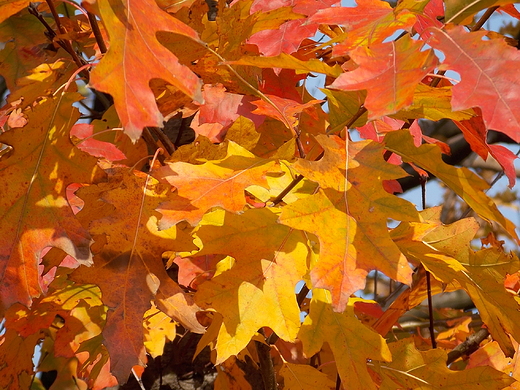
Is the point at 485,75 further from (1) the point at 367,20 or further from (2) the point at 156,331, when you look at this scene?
(2) the point at 156,331

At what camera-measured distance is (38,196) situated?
37.7 inches

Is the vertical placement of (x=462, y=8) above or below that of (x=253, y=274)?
above

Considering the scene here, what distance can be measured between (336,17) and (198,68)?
0.33 meters

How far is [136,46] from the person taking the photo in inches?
32.7

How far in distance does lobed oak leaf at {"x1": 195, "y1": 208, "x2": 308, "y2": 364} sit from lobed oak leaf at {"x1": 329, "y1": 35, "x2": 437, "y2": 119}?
0.28 metres

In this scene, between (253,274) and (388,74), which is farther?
(253,274)

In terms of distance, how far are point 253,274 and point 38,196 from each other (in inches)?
14.6

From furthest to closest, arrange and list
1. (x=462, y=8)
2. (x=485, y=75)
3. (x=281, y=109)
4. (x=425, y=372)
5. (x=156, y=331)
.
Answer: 1. (x=156, y=331)
2. (x=425, y=372)
3. (x=281, y=109)
4. (x=462, y=8)
5. (x=485, y=75)

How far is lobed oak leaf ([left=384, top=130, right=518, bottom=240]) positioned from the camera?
941mm

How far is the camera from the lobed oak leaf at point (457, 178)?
0.94 m

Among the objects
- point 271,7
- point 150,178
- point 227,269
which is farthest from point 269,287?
point 271,7

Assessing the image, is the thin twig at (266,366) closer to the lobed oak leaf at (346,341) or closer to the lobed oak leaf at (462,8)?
the lobed oak leaf at (346,341)

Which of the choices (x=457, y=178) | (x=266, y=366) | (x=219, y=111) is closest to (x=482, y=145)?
(x=457, y=178)

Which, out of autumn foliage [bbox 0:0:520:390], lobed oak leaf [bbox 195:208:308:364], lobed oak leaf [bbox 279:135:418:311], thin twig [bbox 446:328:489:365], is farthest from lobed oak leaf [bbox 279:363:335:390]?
thin twig [bbox 446:328:489:365]
